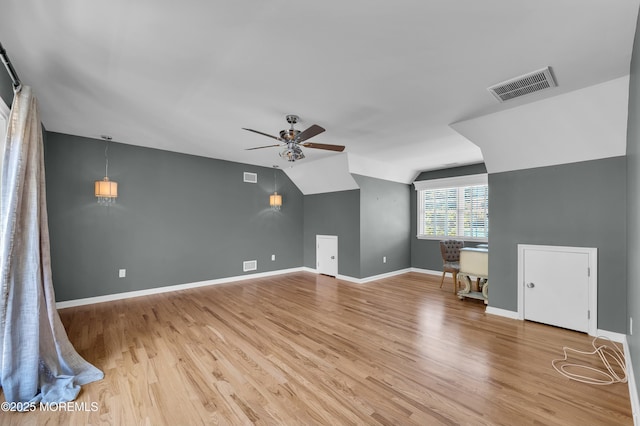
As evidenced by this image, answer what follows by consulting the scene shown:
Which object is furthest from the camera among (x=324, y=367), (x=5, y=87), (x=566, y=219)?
(x=566, y=219)

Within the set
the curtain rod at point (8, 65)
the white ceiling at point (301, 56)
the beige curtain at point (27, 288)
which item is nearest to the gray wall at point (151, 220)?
the white ceiling at point (301, 56)

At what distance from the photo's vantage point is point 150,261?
15.8 feet

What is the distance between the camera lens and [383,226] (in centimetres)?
632

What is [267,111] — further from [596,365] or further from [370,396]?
[596,365]

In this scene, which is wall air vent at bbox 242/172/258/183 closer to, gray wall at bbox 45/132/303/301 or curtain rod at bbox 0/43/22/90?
gray wall at bbox 45/132/303/301

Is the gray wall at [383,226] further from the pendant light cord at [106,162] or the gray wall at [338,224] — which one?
the pendant light cord at [106,162]

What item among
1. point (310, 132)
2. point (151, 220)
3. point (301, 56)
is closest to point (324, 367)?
point (310, 132)

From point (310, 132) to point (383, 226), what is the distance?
394cm

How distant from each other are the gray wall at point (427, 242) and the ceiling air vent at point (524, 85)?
11.5 ft

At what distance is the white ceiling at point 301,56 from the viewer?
5.48 feet

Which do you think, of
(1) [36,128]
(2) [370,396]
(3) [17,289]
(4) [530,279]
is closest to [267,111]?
(1) [36,128]

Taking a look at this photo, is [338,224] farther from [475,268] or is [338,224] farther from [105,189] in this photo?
[105,189]

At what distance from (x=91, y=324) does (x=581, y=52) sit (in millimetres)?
5916

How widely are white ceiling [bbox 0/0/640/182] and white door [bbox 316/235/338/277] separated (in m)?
3.43
